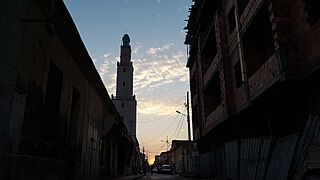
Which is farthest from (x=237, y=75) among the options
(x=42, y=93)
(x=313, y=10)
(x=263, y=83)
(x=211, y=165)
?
(x=42, y=93)

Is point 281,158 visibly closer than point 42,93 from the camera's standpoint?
No

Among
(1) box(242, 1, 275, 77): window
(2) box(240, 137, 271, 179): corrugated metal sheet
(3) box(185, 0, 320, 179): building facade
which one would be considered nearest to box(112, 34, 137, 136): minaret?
(3) box(185, 0, 320, 179): building facade

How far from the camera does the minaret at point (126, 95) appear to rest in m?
62.2

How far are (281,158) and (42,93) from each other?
801 cm

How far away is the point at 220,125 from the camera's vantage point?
17500mm

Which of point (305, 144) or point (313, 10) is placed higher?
point (313, 10)

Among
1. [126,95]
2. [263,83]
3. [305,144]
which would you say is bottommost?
[305,144]

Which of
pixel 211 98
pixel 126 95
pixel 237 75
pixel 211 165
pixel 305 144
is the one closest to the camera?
pixel 305 144

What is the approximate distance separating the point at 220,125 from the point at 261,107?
5.29 m

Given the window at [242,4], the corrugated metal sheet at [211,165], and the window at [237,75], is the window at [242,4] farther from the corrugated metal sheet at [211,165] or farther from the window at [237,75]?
the corrugated metal sheet at [211,165]

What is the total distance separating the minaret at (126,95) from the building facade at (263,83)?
41946 millimetres

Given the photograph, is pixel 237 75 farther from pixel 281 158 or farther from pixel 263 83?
pixel 281 158

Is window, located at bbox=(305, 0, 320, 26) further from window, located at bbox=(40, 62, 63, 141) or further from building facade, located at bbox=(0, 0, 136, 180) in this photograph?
window, located at bbox=(40, 62, 63, 141)

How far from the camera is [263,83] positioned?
11.0m
